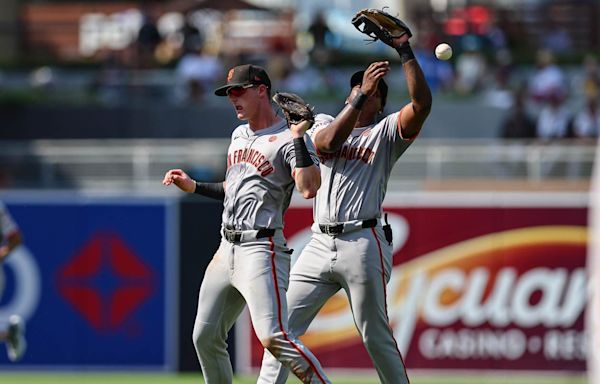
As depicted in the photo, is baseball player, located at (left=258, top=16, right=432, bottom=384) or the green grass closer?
baseball player, located at (left=258, top=16, right=432, bottom=384)

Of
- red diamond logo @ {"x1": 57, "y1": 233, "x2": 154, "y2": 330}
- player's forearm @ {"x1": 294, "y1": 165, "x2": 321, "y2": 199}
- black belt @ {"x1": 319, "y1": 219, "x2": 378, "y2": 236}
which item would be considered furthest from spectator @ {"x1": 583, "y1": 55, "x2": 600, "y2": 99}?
player's forearm @ {"x1": 294, "y1": 165, "x2": 321, "y2": 199}

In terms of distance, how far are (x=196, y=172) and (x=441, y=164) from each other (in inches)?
120

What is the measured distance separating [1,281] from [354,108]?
6656 mm

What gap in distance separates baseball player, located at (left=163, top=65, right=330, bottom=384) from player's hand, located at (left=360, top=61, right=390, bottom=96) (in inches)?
18.2

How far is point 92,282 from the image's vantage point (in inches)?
623

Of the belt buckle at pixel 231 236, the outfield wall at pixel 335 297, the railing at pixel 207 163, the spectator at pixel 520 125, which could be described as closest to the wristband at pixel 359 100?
the belt buckle at pixel 231 236

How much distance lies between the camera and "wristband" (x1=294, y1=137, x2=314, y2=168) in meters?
9.34

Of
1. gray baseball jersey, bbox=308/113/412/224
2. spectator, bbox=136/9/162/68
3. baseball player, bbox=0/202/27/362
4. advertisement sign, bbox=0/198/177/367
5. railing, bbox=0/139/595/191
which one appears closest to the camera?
gray baseball jersey, bbox=308/113/412/224

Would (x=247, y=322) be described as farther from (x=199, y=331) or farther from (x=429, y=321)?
(x=199, y=331)

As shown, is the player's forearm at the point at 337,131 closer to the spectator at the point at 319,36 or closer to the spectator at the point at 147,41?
the spectator at the point at 319,36

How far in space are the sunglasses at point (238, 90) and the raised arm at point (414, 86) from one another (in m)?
1.05

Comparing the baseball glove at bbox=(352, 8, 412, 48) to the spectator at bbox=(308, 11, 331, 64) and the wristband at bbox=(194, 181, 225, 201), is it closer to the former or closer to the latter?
the wristband at bbox=(194, 181, 225, 201)

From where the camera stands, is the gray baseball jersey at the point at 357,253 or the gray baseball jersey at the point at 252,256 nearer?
the gray baseball jersey at the point at 252,256

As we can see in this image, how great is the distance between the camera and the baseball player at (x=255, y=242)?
9.52 metres
